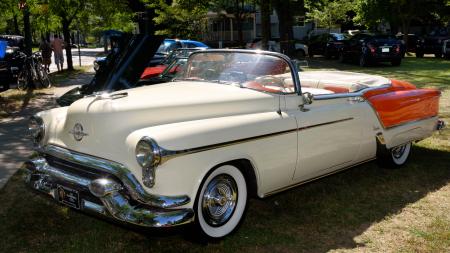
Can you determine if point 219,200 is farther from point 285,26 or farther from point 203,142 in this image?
point 285,26

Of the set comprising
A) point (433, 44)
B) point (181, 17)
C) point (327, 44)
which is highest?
point (181, 17)

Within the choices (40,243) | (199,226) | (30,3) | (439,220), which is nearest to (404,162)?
(439,220)

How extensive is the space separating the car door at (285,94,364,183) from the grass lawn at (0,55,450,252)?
15.7 inches

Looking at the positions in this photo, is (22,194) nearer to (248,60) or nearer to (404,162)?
(248,60)

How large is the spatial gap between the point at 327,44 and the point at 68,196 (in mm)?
24044

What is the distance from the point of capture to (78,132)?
3.79 m

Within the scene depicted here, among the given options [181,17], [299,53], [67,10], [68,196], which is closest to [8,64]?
Result: [67,10]

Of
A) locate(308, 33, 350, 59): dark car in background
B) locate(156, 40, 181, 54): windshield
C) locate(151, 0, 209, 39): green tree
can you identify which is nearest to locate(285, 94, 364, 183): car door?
locate(156, 40, 181, 54): windshield

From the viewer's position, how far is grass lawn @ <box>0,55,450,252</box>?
12.4 ft

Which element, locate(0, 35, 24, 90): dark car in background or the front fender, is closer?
the front fender

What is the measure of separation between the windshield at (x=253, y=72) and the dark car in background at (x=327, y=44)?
65.5 feet

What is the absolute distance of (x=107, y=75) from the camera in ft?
24.1

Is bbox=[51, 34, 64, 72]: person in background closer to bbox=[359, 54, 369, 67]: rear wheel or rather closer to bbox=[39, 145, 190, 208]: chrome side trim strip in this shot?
bbox=[359, 54, 369, 67]: rear wheel

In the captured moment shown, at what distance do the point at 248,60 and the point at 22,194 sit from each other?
9.17 ft
